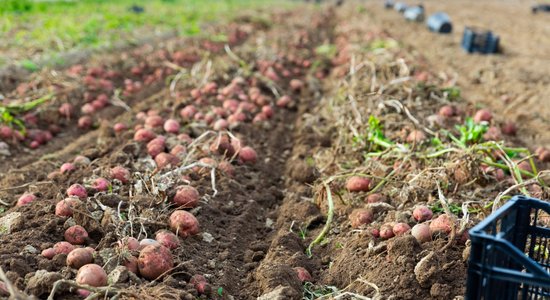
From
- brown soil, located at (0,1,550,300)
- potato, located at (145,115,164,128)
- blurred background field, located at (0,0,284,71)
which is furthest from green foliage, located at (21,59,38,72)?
potato, located at (145,115,164,128)

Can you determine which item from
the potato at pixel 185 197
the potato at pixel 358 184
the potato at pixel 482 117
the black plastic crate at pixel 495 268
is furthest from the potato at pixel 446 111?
the black plastic crate at pixel 495 268

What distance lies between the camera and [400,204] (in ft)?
13.1

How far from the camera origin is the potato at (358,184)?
170 inches

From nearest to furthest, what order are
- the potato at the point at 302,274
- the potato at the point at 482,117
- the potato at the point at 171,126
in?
the potato at the point at 302,274
the potato at the point at 171,126
the potato at the point at 482,117

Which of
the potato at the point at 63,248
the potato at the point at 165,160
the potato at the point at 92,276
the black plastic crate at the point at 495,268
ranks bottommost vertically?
the potato at the point at 165,160

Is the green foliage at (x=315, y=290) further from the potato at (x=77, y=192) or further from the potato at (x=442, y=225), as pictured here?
the potato at (x=77, y=192)

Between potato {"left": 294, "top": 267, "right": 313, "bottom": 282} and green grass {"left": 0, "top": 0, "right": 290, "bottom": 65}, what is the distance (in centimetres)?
596

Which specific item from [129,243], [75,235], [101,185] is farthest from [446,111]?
[75,235]

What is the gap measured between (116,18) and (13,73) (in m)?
5.51

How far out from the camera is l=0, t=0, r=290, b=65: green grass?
912 centimetres

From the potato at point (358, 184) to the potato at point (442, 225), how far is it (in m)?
0.89

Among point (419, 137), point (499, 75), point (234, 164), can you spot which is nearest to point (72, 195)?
point (234, 164)

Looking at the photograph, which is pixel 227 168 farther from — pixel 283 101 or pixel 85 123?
pixel 283 101

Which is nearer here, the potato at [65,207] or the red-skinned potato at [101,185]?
the potato at [65,207]
